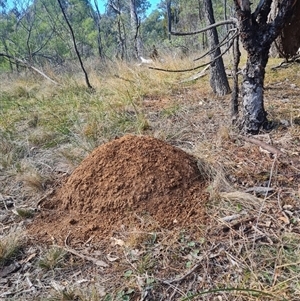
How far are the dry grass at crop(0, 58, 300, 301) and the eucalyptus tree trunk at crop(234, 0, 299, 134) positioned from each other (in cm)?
29

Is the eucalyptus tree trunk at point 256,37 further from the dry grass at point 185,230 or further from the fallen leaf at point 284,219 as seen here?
the fallen leaf at point 284,219

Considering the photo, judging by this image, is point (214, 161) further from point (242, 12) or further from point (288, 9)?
point (288, 9)

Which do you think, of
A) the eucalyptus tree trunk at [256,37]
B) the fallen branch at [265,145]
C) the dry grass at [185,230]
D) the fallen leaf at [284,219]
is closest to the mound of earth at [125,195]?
the dry grass at [185,230]

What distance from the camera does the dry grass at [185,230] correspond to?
3.72 ft

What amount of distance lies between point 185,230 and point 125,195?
1.26ft

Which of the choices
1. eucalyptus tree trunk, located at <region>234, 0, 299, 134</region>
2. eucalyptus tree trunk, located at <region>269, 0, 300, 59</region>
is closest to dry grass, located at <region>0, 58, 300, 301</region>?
eucalyptus tree trunk, located at <region>234, 0, 299, 134</region>

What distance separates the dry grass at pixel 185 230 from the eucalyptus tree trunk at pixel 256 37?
0.95 feet

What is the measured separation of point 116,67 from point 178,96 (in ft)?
7.61

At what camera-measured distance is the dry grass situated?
1.13 metres

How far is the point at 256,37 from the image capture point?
6.32 ft

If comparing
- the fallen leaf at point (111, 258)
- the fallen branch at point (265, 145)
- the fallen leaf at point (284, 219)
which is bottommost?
the fallen leaf at point (284, 219)

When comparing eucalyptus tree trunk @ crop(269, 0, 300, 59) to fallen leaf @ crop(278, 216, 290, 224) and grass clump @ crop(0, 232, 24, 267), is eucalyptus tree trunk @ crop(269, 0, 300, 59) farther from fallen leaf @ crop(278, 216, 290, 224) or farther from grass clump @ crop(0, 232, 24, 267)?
grass clump @ crop(0, 232, 24, 267)

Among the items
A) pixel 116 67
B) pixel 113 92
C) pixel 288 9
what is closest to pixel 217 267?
pixel 288 9

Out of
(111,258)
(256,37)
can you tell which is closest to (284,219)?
(111,258)
